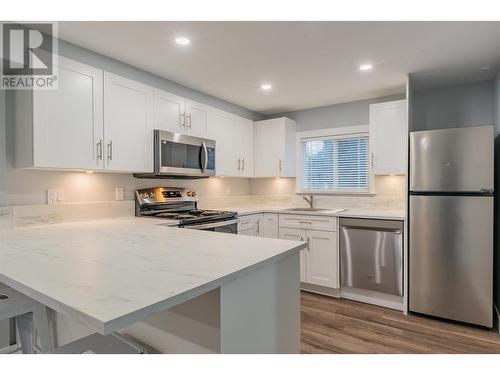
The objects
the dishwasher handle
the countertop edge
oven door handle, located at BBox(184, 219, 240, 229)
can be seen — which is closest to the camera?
the countertop edge

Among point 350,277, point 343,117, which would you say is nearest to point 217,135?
point 343,117

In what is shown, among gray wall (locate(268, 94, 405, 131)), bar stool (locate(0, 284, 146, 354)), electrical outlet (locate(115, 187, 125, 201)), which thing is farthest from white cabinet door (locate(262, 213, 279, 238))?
bar stool (locate(0, 284, 146, 354))

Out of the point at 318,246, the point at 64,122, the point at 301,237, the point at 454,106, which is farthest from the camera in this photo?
the point at 301,237

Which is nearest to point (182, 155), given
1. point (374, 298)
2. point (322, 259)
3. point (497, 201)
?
point (322, 259)

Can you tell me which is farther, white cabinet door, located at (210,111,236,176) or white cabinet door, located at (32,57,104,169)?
white cabinet door, located at (210,111,236,176)

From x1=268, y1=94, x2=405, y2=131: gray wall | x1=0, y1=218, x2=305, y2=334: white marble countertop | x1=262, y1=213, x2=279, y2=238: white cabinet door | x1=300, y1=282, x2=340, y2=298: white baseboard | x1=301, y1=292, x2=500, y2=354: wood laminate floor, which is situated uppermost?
x1=268, y1=94, x2=405, y2=131: gray wall

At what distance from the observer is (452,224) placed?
100 inches

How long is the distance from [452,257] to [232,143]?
255 cm

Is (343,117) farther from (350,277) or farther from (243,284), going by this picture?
(243,284)

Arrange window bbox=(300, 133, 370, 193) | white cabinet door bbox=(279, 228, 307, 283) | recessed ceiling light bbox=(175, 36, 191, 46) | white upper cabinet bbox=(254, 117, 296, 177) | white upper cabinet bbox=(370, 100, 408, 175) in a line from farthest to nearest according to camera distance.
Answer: white upper cabinet bbox=(254, 117, 296, 177)
window bbox=(300, 133, 370, 193)
white cabinet door bbox=(279, 228, 307, 283)
white upper cabinet bbox=(370, 100, 408, 175)
recessed ceiling light bbox=(175, 36, 191, 46)

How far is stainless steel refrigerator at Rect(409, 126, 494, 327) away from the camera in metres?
Answer: 2.45

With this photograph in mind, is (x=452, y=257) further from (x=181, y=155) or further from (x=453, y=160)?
(x=181, y=155)

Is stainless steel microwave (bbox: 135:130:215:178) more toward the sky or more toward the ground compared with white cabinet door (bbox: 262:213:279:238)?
more toward the sky

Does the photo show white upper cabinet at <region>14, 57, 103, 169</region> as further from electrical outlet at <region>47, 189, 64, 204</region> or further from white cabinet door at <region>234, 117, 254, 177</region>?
white cabinet door at <region>234, 117, 254, 177</region>
